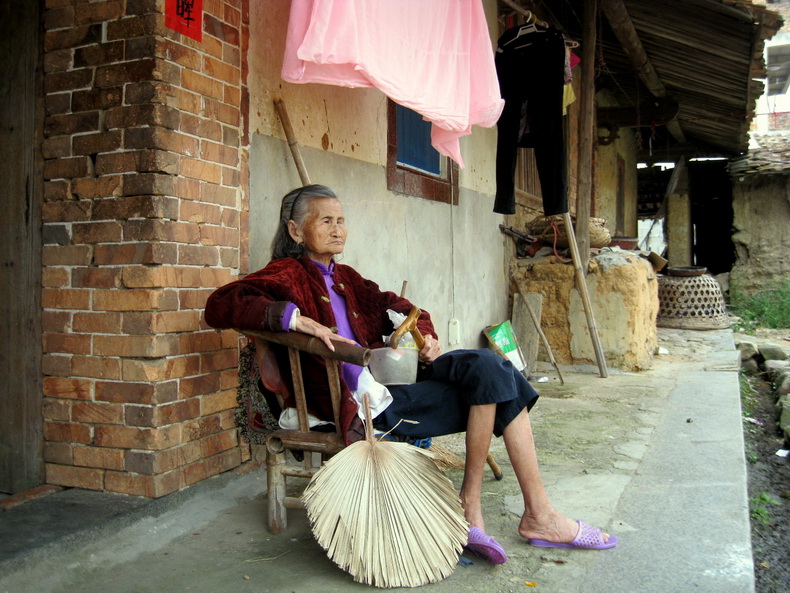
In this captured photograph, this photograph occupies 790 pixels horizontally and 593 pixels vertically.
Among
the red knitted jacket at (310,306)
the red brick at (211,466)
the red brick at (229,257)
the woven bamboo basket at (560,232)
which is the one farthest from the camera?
the woven bamboo basket at (560,232)

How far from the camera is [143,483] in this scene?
2574 mm

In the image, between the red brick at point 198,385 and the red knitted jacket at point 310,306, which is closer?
the red knitted jacket at point 310,306

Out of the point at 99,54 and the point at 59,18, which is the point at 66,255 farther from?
the point at 59,18

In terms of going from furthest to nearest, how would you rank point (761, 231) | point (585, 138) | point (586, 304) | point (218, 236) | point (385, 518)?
point (761, 231) < point (585, 138) < point (586, 304) < point (218, 236) < point (385, 518)

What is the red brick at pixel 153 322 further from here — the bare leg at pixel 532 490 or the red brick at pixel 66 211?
the bare leg at pixel 532 490

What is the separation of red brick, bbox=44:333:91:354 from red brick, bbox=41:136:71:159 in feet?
2.29

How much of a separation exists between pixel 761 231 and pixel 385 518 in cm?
1301

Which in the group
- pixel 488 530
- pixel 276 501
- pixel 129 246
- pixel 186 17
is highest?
pixel 186 17

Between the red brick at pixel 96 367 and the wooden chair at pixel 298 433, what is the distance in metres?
0.64

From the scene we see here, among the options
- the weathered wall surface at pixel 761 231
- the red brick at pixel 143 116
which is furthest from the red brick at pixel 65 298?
the weathered wall surface at pixel 761 231

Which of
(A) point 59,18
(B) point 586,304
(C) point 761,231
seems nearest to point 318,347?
(A) point 59,18

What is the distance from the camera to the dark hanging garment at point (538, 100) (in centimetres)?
515

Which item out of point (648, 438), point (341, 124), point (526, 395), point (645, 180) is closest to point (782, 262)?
point (645, 180)

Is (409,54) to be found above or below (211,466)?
above
